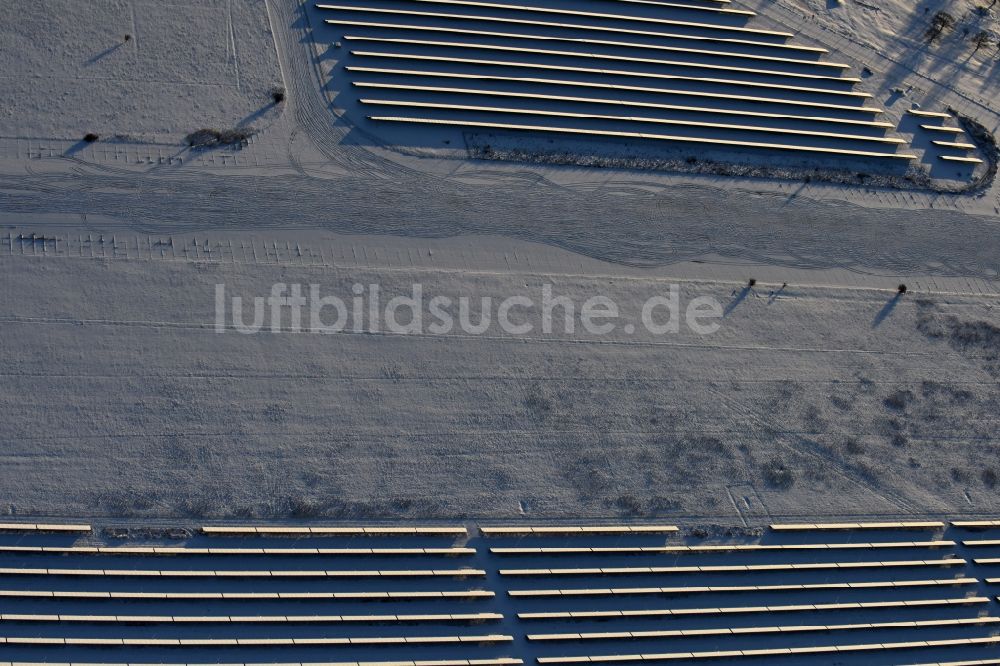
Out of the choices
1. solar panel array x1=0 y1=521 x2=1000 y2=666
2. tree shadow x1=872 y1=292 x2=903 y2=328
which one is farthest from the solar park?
solar panel array x1=0 y1=521 x2=1000 y2=666

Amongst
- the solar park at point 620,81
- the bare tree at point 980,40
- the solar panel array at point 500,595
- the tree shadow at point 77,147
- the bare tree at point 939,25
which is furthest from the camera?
the bare tree at point 980,40

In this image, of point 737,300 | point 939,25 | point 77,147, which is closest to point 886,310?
point 737,300

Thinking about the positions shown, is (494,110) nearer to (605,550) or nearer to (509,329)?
(509,329)

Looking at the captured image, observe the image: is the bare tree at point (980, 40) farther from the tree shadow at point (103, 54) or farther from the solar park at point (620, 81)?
the tree shadow at point (103, 54)

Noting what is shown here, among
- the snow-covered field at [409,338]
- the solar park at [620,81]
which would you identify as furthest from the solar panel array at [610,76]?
the snow-covered field at [409,338]

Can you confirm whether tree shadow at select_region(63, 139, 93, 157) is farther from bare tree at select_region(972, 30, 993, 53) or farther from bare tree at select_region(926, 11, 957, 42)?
bare tree at select_region(972, 30, 993, 53)

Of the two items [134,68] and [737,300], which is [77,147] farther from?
[737,300]

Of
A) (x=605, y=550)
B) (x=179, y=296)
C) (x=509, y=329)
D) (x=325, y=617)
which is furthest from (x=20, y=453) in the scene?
(x=605, y=550)
